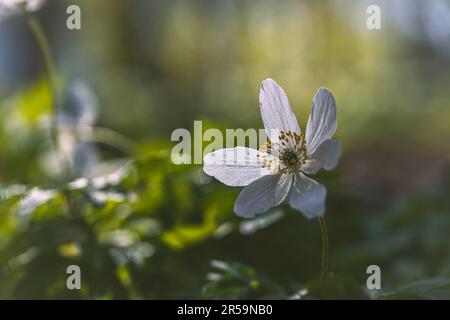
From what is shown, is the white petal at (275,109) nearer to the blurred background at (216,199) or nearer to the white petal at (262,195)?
the white petal at (262,195)

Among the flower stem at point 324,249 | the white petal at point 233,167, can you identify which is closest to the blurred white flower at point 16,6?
the white petal at point 233,167

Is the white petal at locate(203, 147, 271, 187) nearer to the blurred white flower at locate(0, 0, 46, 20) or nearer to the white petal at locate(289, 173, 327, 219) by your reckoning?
the white petal at locate(289, 173, 327, 219)

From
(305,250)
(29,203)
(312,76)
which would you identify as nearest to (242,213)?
(29,203)

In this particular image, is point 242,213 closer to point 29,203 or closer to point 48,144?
point 29,203

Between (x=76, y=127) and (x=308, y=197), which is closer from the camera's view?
(x=308, y=197)

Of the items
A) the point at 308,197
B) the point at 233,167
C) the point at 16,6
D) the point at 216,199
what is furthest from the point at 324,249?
the point at 16,6

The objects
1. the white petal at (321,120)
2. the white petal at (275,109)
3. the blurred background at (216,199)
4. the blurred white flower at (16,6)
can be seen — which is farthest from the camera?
the blurred white flower at (16,6)

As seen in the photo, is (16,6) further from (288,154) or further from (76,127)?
(288,154)
